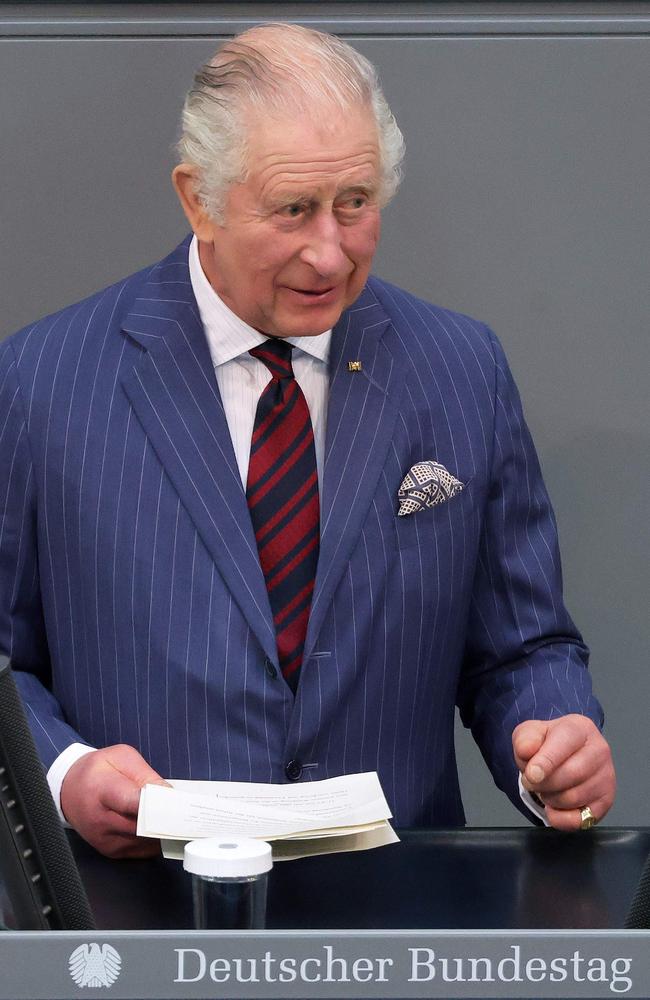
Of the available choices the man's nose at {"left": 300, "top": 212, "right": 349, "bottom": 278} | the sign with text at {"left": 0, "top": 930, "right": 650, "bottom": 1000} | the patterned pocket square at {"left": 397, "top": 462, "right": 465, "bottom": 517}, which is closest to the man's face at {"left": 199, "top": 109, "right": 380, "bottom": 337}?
the man's nose at {"left": 300, "top": 212, "right": 349, "bottom": 278}

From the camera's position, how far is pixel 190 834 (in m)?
1.33

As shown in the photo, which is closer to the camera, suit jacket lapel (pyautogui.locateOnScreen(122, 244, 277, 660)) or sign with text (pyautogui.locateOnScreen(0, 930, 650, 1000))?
sign with text (pyautogui.locateOnScreen(0, 930, 650, 1000))

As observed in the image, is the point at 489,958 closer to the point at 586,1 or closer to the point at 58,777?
the point at 58,777

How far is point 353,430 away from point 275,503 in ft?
0.47

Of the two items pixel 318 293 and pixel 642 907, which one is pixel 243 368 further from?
pixel 642 907

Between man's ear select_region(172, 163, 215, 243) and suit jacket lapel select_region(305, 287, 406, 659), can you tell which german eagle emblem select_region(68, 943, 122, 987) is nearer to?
suit jacket lapel select_region(305, 287, 406, 659)

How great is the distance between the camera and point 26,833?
1041 millimetres

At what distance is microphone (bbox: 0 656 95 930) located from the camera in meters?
1.02

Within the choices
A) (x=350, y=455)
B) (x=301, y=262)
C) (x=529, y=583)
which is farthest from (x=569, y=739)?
(x=301, y=262)

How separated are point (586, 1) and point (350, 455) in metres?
1.11

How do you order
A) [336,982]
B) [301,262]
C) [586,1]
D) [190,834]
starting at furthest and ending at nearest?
[586,1]
[301,262]
[190,834]
[336,982]

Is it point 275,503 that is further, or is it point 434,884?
point 275,503

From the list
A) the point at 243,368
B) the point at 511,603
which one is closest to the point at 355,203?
the point at 243,368

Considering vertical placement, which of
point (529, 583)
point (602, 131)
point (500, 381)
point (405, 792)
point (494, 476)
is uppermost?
point (602, 131)
